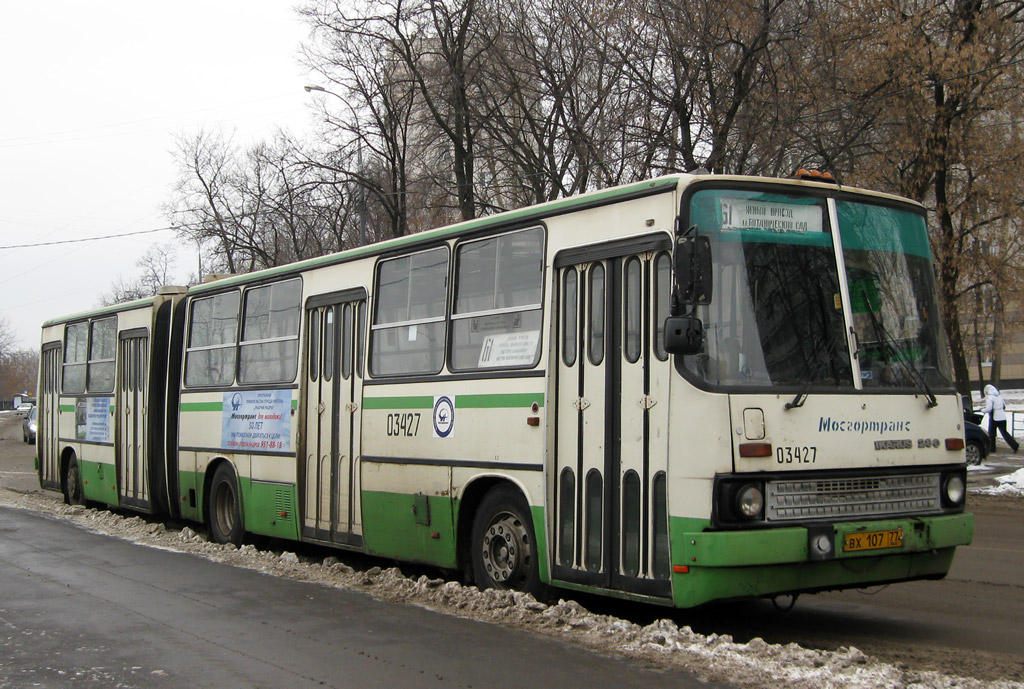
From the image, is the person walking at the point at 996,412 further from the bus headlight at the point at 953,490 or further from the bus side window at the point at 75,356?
the bus headlight at the point at 953,490

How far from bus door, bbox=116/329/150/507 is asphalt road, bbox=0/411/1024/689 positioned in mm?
4746

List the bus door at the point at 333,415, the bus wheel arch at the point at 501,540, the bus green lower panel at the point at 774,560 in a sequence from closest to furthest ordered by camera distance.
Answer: the bus green lower panel at the point at 774,560, the bus wheel arch at the point at 501,540, the bus door at the point at 333,415

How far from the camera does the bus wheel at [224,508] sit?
45.0 feet

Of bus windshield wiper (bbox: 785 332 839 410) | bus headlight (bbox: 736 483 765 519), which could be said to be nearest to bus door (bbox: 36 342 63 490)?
bus headlight (bbox: 736 483 765 519)

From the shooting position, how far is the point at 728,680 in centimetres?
625

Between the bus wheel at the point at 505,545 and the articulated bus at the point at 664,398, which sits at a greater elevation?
the articulated bus at the point at 664,398

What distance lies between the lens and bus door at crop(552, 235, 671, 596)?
7.70m

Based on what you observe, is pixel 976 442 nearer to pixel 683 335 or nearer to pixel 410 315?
pixel 410 315

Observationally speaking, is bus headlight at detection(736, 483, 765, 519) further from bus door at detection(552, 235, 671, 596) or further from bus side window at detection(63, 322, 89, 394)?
bus side window at detection(63, 322, 89, 394)

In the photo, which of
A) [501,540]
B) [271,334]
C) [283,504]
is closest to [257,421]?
[271,334]

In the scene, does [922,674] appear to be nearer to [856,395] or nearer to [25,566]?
[856,395]

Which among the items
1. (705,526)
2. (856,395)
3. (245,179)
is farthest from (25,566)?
(245,179)

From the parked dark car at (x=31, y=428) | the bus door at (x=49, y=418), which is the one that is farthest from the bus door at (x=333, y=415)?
the parked dark car at (x=31, y=428)

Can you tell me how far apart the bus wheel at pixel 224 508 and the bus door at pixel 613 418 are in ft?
20.9
